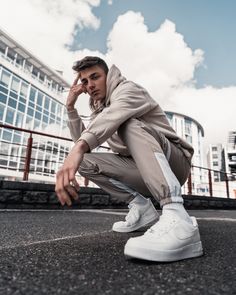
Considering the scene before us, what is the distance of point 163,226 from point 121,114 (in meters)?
0.53

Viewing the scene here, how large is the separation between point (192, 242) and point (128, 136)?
54cm

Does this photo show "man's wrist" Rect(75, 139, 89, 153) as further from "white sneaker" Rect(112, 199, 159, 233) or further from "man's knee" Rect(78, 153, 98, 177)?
"white sneaker" Rect(112, 199, 159, 233)

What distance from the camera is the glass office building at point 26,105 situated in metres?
21.6

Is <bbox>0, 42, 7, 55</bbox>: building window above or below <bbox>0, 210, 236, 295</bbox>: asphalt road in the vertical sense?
above

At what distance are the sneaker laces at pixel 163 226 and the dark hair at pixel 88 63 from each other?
3.34 ft

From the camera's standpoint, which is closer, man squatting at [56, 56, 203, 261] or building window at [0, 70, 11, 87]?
man squatting at [56, 56, 203, 261]

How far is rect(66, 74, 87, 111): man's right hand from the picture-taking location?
168 centimetres

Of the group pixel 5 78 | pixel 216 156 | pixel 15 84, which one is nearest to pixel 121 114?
pixel 5 78

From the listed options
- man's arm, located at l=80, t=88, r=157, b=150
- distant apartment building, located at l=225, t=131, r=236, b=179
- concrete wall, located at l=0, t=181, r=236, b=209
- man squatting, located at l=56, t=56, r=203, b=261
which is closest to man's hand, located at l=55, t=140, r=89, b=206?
man squatting, located at l=56, t=56, r=203, b=261

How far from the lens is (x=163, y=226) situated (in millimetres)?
957

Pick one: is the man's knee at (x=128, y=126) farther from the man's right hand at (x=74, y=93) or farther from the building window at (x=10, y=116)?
the building window at (x=10, y=116)

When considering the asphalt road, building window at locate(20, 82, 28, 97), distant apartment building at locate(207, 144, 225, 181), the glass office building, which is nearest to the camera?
the asphalt road

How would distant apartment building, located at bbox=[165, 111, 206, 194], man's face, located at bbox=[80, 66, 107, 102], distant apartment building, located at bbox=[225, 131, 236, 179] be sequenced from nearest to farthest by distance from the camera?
man's face, located at bbox=[80, 66, 107, 102]
distant apartment building, located at bbox=[165, 111, 206, 194]
distant apartment building, located at bbox=[225, 131, 236, 179]

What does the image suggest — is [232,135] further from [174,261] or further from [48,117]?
[174,261]
